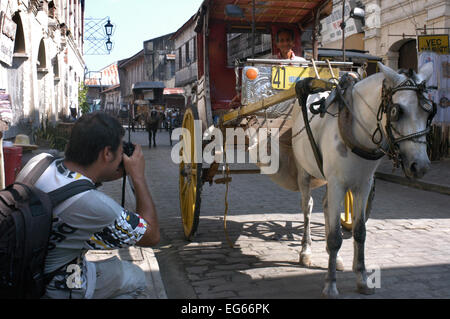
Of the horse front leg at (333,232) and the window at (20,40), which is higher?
the window at (20,40)

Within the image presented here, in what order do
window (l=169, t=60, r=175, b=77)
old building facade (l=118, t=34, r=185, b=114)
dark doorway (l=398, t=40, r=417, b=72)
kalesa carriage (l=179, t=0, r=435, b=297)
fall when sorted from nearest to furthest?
kalesa carriage (l=179, t=0, r=435, b=297)
dark doorway (l=398, t=40, r=417, b=72)
old building facade (l=118, t=34, r=185, b=114)
window (l=169, t=60, r=175, b=77)

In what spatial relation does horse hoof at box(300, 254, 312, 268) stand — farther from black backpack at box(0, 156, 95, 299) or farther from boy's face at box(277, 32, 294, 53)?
black backpack at box(0, 156, 95, 299)

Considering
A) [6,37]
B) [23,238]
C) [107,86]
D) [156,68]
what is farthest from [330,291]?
[107,86]

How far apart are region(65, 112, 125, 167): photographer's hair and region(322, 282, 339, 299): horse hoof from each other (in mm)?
2182

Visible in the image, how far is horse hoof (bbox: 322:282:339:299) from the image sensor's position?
3.39 metres

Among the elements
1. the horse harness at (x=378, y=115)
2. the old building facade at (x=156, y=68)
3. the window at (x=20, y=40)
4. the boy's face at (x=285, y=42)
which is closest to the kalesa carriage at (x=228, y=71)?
the boy's face at (x=285, y=42)

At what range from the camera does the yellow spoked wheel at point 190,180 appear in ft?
16.0

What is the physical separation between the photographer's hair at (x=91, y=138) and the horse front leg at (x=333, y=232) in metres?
1.92

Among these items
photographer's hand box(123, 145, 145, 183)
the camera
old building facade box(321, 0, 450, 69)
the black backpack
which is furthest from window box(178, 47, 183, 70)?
the black backpack

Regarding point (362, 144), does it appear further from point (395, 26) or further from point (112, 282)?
point (395, 26)

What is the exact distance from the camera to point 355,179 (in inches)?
133

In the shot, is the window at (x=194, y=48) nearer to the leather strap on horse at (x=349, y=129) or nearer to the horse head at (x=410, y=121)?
the leather strap on horse at (x=349, y=129)

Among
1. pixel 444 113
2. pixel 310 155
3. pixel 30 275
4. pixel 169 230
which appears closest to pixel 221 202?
pixel 169 230

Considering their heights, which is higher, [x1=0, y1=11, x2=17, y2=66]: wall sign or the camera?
[x1=0, y1=11, x2=17, y2=66]: wall sign
